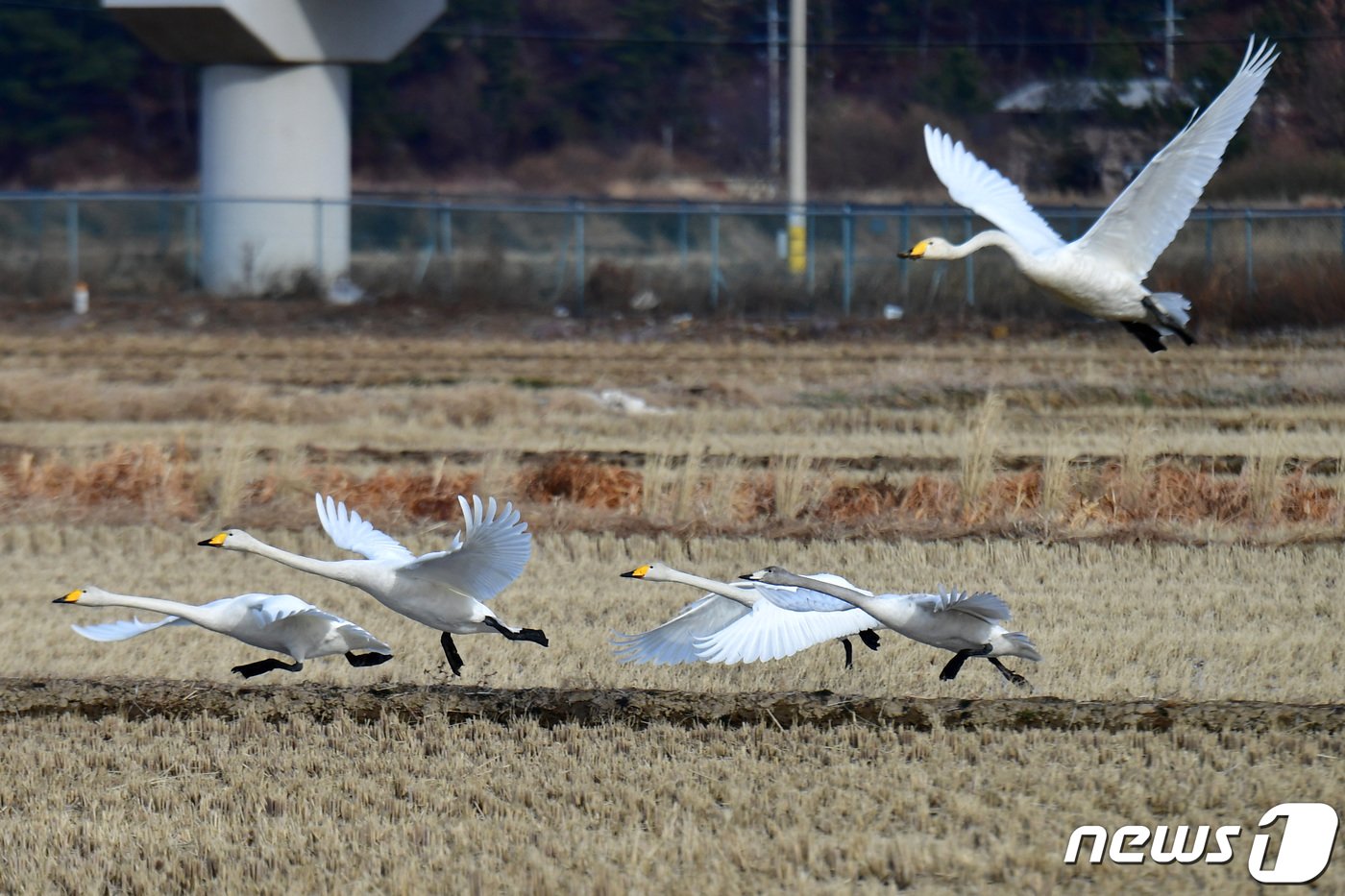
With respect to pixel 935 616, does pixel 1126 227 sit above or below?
above

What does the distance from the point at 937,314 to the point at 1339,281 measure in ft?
19.3

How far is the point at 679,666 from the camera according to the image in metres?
8.67

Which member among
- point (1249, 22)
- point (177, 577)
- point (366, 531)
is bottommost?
point (177, 577)

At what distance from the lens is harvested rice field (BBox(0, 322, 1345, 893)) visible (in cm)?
600

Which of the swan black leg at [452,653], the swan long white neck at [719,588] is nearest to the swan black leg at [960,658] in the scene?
the swan long white neck at [719,588]

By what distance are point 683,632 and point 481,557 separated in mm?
1027

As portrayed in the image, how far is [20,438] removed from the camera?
1652 centimetres

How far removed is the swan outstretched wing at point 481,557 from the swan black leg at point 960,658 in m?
1.80

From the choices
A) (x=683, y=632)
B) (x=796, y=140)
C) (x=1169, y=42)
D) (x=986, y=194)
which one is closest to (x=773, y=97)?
(x=1169, y=42)

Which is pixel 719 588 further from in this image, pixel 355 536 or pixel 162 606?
pixel 162 606

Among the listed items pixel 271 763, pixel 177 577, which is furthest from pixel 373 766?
pixel 177 577

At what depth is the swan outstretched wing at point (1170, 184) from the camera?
863 cm

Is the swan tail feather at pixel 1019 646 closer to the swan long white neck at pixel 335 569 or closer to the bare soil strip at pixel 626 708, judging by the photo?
the bare soil strip at pixel 626 708

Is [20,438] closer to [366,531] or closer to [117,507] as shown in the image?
[117,507]
